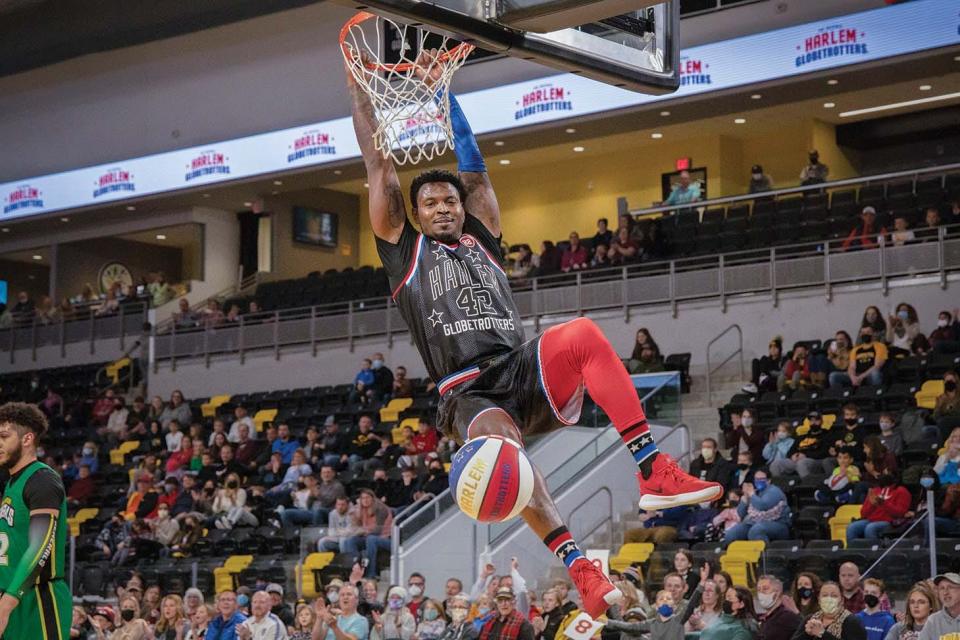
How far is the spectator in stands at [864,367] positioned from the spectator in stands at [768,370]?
102 centimetres

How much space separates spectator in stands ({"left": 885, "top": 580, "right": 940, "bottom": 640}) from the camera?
1010 centimetres

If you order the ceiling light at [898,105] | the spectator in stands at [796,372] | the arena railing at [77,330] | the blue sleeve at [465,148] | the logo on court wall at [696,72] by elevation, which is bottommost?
the spectator in stands at [796,372]

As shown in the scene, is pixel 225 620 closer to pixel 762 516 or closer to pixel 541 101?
pixel 762 516

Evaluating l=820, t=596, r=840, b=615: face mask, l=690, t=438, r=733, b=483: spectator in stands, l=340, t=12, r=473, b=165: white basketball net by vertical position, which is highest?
l=340, t=12, r=473, b=165: white basketball net

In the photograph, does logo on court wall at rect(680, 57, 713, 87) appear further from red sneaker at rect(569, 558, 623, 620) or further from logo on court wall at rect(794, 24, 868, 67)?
red sneaker at rect(569, 558, 623, 620)

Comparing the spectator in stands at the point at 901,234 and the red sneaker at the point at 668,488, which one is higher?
the spectator in stands at the point at 901,234

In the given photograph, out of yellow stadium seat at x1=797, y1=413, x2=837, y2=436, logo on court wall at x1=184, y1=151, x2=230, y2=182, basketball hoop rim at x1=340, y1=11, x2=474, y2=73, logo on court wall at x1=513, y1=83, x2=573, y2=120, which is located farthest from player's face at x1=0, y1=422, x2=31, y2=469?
logo on court wall at x1=184, y1=151, x2=230, y2=182

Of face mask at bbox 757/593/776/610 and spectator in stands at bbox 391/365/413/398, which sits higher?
spectator in stands at bbox 391/365/413/398

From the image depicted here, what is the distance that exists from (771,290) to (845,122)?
738 cm

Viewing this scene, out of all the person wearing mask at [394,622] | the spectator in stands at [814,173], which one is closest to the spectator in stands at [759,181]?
the spectator in stands at [814,173]

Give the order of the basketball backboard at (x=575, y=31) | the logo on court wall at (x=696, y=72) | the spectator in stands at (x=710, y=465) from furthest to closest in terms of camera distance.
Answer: the logo on court wall at (x=696, y=72) → the spectator in stands at (x=710, y=465) → the basketball backboard at (x=575, y=31)

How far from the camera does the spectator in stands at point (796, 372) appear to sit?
17.6 meters

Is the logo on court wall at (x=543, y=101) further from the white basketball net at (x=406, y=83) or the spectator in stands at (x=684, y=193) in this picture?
the white basketball net at (x=406, y=83)

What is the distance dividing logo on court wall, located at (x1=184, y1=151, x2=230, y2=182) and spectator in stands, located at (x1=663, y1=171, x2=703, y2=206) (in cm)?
967
